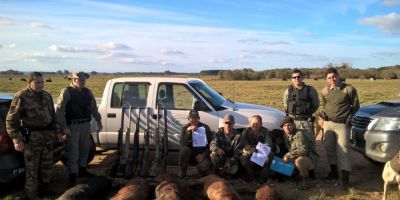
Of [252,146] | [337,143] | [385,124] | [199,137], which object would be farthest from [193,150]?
[385,124]

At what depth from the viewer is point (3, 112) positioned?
6.25 m

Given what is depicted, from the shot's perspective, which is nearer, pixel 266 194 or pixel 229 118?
pixel 266 194

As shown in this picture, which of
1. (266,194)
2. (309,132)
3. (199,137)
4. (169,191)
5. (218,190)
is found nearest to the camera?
(169,191)

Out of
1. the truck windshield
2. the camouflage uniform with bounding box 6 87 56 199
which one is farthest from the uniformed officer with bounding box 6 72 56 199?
the truck windshield

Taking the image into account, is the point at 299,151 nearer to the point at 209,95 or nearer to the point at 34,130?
the point at 209,95

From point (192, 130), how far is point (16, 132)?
2737mm

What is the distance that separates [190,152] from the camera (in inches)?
291

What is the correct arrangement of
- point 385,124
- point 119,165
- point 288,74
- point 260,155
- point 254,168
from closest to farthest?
point 385,124
point 260,155
point 254,168
point 119,165
point 288,74

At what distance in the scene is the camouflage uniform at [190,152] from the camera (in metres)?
7.29

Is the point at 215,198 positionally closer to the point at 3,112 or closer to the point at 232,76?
the point at 3,112

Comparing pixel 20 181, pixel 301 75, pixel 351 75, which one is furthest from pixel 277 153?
pixel 351 75

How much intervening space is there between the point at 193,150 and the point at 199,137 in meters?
0.25

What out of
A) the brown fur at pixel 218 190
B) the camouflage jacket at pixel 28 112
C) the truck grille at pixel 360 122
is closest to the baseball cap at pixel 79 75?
the camouflage jacket at pixel 28 112

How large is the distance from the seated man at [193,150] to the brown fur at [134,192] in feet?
Answer: 4.63
